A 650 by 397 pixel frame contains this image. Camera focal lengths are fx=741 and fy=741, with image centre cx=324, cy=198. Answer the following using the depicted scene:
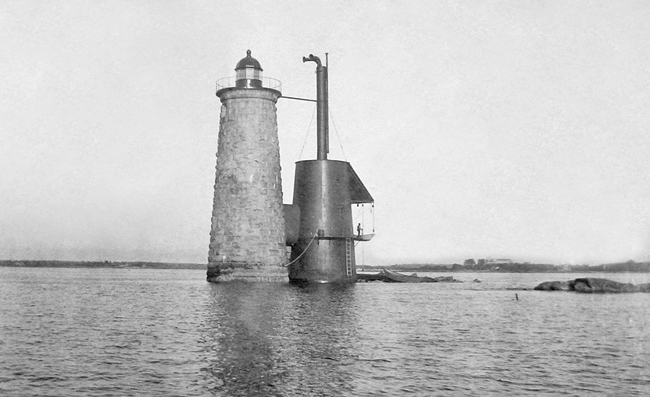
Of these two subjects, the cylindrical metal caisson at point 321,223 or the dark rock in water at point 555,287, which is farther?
the dark rock in water at point 555,287

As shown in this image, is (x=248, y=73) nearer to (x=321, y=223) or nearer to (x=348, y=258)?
(x=321, y=223)

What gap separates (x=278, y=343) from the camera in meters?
23.0

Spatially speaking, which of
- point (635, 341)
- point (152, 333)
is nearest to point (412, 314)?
point (635, 341)

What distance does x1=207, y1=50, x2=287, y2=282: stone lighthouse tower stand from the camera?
49812 mm

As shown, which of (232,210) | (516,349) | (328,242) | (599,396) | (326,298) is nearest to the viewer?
(599,396)

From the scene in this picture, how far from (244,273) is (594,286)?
1381 inches

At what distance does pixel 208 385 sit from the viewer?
16.5 m

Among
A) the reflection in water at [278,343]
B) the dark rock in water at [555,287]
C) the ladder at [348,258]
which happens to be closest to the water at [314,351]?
the reflection in water at [278,343]

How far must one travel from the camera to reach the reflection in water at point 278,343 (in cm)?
1686

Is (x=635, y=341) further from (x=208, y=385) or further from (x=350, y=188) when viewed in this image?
(x=350, y=188)

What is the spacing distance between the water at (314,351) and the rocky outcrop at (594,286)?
101 ft

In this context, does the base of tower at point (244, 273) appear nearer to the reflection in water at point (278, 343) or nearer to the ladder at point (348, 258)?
the ladder at point (348, 258)

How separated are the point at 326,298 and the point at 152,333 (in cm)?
1695

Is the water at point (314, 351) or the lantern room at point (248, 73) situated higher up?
the lantern room at point (248, 73)
